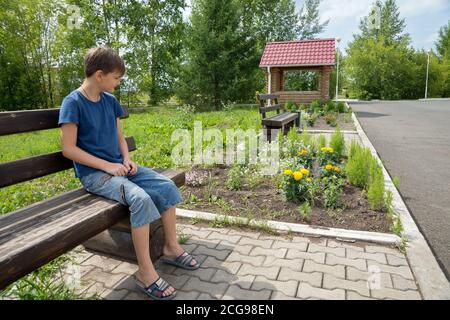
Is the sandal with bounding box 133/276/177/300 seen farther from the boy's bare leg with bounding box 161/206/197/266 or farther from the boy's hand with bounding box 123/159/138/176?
the boy's hand with bounding box 123/159/138/176

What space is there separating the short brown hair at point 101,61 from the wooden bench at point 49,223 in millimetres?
485

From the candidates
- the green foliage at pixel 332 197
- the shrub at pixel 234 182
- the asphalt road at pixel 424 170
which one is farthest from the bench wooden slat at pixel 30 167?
the asphalt road at pixel 424 170

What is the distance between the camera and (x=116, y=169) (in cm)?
256

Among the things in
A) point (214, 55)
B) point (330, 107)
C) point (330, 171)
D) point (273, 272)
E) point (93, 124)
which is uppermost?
point (214, 55)

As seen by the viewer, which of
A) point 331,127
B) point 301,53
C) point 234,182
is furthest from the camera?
point 301,53

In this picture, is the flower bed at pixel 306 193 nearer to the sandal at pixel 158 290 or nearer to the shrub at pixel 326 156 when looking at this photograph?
the shrub at pixel 326 156

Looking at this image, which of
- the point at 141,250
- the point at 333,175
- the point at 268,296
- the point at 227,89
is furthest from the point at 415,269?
the point at 227,89

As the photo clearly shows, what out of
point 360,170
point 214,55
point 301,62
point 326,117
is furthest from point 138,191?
point 214,55

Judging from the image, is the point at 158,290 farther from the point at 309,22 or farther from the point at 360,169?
the point at 309,22

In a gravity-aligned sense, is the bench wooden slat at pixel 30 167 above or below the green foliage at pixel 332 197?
above

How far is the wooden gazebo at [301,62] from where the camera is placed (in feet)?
51.5

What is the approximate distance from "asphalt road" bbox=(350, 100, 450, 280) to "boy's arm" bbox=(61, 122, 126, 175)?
262cm

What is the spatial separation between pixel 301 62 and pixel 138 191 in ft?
48.3

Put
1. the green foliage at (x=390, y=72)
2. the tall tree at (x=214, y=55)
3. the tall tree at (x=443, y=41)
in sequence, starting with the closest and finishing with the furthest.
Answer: the tall tree at (x=214, y=55) → the green foliage at (x=390, y=72) → the tall tree at (x=443, y=41)
